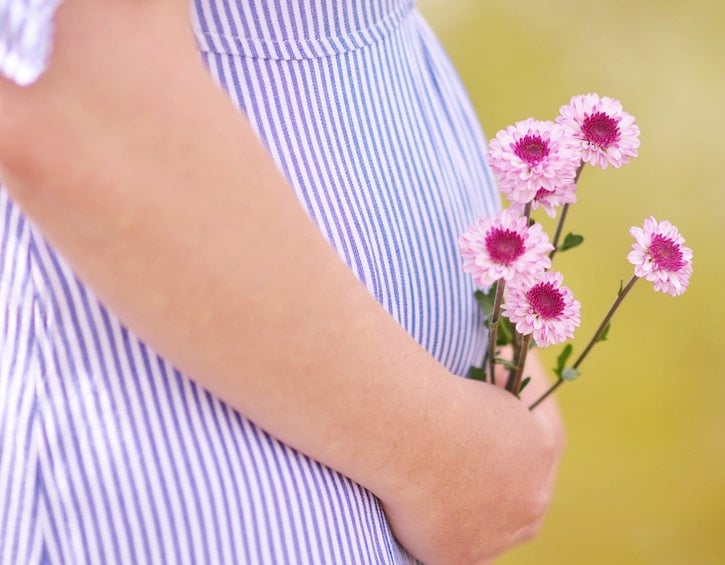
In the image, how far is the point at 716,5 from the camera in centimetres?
160

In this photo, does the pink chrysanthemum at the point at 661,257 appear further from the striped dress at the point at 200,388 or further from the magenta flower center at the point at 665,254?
the striped dress at the point at 200,388

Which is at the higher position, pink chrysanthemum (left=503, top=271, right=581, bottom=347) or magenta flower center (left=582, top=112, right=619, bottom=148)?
magenta flower center (left=582, top=112, right=619, bottom=148)

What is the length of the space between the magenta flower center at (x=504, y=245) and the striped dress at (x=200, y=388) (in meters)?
0.09

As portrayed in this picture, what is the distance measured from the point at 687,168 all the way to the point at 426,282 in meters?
1.13

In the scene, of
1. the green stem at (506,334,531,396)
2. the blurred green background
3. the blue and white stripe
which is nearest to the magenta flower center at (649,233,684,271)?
the green stem at (506,334,531,396)

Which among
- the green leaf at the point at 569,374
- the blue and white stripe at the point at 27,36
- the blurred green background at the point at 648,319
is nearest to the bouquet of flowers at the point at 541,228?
the green leaf at the point at 569,374

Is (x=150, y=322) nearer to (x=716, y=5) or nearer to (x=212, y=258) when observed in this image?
(x=212, y=258)

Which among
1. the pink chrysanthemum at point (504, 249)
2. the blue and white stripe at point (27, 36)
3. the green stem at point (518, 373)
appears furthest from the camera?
the green stem at point (518, 373)

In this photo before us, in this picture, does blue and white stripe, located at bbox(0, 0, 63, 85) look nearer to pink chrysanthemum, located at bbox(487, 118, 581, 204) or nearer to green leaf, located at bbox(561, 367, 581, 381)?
pink chrysanthemum, located at bbox(487, 118, 581, 204)

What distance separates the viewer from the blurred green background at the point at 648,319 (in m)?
1.52

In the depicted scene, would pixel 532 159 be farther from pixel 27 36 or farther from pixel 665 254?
pixel 27 36

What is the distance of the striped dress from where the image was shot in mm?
463

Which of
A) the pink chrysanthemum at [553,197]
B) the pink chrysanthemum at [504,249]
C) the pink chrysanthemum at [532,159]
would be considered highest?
the pink chrysanthemum at [532,159]

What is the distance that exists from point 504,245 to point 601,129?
11cm
